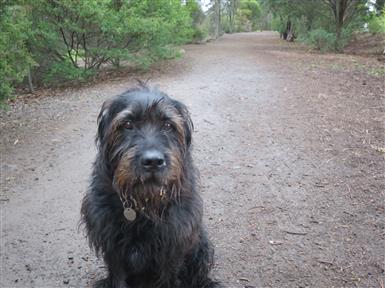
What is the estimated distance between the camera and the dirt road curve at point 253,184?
3.94 m

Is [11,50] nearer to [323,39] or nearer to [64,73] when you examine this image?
[64,73]

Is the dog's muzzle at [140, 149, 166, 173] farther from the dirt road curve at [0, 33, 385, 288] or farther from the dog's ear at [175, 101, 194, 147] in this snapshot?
the dirt road curve at [0, 33, 385, 288]

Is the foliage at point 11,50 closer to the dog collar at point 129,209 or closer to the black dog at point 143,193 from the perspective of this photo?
the black dog at point 143,193

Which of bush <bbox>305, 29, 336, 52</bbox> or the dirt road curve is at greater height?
bush <bbox>305, 29, 336, 52</bbox>

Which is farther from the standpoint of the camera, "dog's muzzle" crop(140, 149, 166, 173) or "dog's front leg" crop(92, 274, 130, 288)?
"dog's front leg" crop(92, 274, 130, 288)

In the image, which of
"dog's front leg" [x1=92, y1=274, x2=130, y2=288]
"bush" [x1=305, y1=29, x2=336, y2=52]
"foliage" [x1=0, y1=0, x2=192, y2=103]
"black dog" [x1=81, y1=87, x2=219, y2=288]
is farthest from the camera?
"bush" [x1=305, y1=29, x2=336, y2=52]

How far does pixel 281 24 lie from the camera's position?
35375 millimetres

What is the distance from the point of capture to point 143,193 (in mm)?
2863

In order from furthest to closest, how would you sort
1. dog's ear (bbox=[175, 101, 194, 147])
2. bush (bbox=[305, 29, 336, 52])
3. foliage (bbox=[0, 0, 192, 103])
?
bush (bbox=[305, 29, 336, 52])
foliage (bbox=[0, 0, 192, 103])
dog's ear (bbox=[175, 101, 194, 147])

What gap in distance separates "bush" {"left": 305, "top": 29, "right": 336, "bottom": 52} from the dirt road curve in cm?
923

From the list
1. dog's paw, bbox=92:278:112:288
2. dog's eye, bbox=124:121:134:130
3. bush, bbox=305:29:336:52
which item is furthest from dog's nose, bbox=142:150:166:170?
bush, bbox=305:29:336:52

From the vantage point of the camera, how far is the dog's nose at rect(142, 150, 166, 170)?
2693 mm

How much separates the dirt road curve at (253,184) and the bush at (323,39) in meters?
9.23

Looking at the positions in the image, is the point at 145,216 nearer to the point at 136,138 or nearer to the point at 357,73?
the point at 136,138
